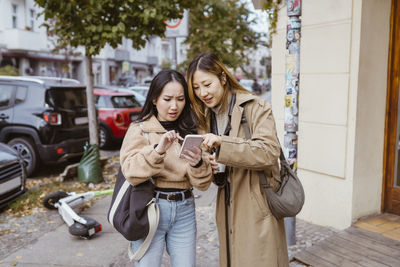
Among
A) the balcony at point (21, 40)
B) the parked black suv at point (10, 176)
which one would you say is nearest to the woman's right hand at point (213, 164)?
the parked black suv at point (10, 176)

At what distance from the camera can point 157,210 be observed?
6.82 feet

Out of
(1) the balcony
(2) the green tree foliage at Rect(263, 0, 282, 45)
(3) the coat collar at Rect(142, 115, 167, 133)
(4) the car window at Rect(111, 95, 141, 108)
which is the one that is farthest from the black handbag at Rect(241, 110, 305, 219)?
(1) the balcony

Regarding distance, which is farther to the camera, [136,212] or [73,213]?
[73,213]

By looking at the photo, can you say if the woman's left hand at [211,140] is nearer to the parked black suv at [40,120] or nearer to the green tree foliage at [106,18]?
the green tree foliage at [106,18]

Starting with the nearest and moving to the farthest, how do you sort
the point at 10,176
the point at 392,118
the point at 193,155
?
the point at 193,155 → the point at 392,118 → the point at 10,176

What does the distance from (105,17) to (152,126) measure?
16.4ft

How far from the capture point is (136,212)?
6.61 feet

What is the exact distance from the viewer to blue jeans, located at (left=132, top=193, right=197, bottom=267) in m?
2.16

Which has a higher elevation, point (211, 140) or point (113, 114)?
point (211, 140)

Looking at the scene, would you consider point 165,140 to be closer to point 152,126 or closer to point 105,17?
point 152,126

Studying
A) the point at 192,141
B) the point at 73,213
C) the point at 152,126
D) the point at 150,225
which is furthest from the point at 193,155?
the point at 73,213

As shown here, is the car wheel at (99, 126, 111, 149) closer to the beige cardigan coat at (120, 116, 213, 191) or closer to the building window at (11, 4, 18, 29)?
the beige cardigan coat at (120, 116, 213, 191)

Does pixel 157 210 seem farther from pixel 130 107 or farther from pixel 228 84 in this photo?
pixel 130 107

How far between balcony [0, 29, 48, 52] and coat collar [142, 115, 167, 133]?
83.4 feet
